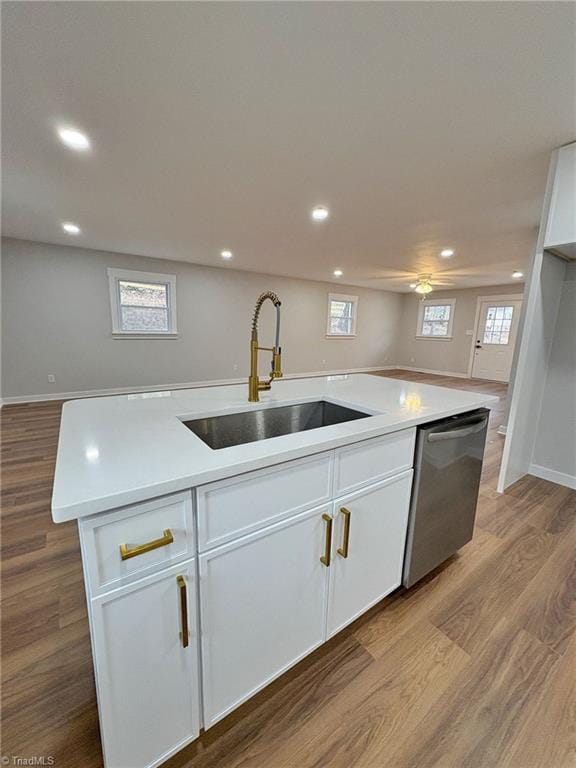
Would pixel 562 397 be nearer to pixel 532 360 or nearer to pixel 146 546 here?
pixel 532 360

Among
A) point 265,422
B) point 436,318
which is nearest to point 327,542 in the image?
point 265,422

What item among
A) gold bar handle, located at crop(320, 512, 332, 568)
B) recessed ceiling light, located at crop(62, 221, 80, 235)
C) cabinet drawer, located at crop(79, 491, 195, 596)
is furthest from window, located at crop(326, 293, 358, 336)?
cabinet drawer, located at crop(79, 491, 195, 596)

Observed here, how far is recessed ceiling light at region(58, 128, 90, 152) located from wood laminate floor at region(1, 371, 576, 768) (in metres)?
2.45

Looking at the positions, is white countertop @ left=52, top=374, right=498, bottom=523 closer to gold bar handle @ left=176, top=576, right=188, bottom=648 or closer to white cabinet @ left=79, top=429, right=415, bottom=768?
white cabinet @ left=79, top=429, right=415, bottom=768

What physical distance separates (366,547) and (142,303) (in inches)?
213

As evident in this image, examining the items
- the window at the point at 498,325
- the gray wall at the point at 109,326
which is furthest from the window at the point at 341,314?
the window at the point at 498,325

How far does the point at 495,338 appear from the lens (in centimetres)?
729

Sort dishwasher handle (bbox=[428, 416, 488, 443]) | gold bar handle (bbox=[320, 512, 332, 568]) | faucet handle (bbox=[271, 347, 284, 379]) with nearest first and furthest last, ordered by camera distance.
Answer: gold bar handle (bbox=[320, 512, 332, 568]) → dishwasher handle (bbox=[428, 416, 488, 443]) → faucet handle (bbox=[271, 347, 284, 379])

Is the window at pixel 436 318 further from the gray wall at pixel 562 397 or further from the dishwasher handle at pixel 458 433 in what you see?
the dishwasher handle at pixel 458 433

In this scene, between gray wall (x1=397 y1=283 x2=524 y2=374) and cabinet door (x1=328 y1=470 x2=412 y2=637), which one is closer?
cabinet door (x1=328 y1=470 x2=412 y2=637)

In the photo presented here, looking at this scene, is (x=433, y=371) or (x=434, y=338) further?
(x=433, y=371)

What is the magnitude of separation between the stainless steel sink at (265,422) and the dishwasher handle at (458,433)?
29 cm

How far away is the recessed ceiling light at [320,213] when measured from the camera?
3.00m

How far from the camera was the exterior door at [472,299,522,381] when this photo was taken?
702 centimetres
